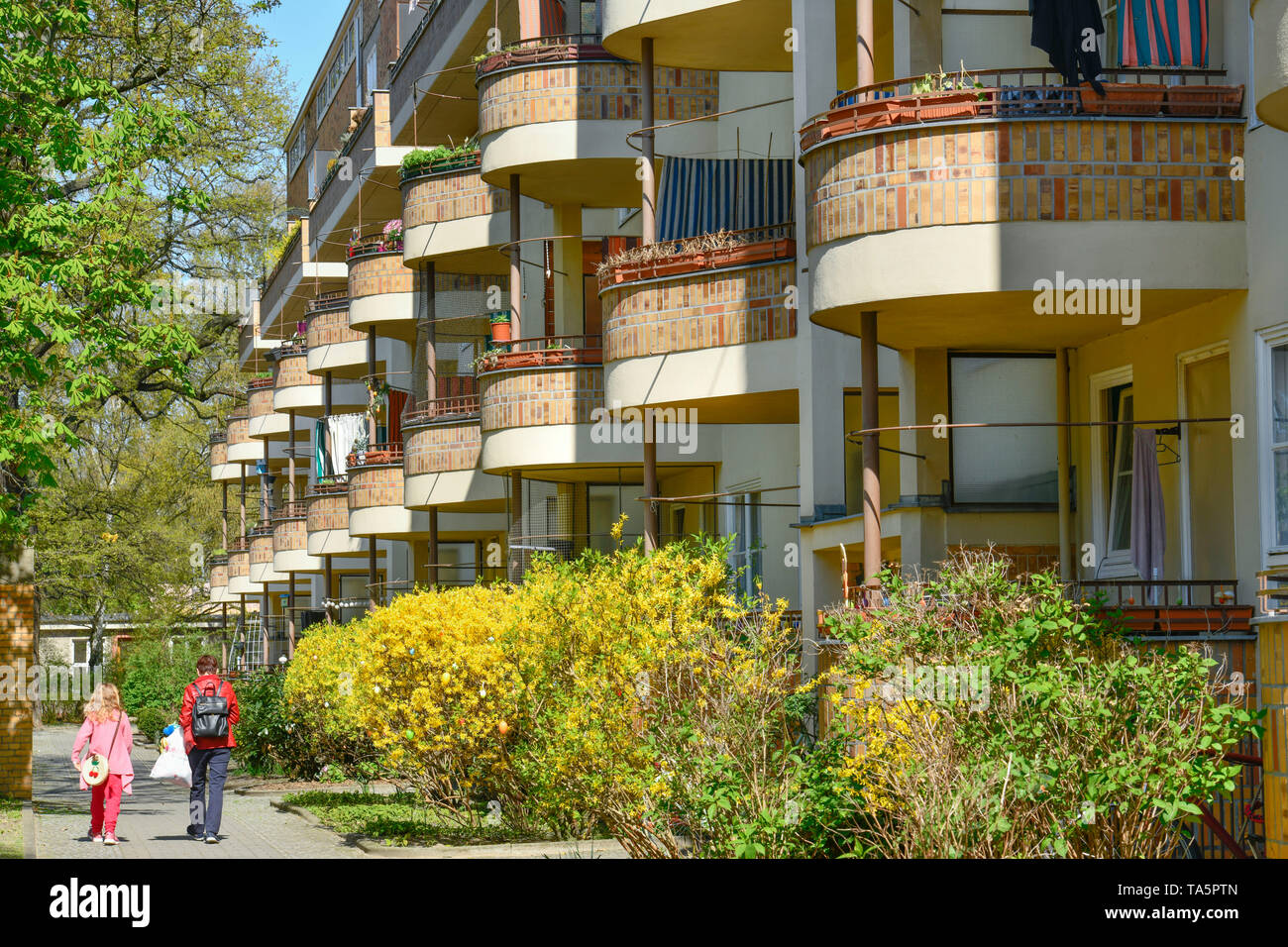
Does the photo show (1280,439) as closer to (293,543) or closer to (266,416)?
(293,543)

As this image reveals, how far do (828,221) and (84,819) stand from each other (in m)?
13.0

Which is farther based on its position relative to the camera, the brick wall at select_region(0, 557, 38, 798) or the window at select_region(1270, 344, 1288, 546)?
the brick wall at select_region(0, 557, 38, 798)

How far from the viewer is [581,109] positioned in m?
23.5

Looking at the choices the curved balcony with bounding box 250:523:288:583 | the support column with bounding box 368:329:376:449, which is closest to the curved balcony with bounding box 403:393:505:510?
the support column with bounding box 368:329:376:449

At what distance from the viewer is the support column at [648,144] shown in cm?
2003

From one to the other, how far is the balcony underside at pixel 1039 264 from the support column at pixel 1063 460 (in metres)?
2.75

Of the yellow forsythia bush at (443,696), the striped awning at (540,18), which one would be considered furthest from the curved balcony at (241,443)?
the yellow forsythia bush at (443,696)

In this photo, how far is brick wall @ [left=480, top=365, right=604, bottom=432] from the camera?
2348 cm

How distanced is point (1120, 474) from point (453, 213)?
51.5 feet

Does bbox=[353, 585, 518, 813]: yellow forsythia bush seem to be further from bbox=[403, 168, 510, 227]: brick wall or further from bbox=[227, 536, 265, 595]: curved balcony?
bbox=[227, 536, 265, 595]: curved balcony

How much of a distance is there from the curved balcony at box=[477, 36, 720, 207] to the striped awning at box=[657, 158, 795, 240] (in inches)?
77.6

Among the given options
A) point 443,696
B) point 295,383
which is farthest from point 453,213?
point 295,383
